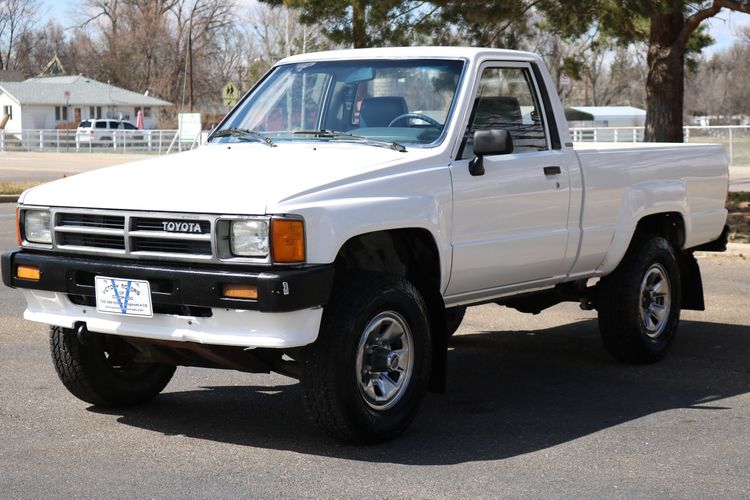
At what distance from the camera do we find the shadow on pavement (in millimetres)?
5980

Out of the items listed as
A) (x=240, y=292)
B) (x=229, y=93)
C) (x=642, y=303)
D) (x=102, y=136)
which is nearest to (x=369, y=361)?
(x=240, y=292)

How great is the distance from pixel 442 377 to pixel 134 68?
9490cm

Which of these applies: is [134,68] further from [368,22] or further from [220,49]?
[368,22]

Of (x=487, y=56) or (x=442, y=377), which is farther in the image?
(x=487, y=56)

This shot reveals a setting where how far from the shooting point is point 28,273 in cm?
610

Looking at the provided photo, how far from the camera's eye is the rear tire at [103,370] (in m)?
6.38

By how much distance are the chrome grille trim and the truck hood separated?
0.04 metres

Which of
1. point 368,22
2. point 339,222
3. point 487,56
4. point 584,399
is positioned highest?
point 368,22

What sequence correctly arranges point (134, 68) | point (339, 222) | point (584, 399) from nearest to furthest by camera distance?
point (339, 222) → point (584, 399) → point (134, 68)

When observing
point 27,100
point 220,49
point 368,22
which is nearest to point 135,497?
point 368,22

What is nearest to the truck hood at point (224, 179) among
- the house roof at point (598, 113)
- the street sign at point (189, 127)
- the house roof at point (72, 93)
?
the street sign at point (189, 127)

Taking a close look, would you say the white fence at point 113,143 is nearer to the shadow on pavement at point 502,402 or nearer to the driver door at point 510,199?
the shadow on pavement at point 502,402

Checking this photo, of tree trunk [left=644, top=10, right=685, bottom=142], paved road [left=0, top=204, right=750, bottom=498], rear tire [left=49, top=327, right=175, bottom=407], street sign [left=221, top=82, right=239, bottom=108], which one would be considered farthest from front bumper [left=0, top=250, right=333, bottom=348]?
street sign [left=221, top=82, right=239, bottom=108]

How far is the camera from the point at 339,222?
5621 mm
